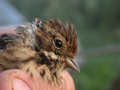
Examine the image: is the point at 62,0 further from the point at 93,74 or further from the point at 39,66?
the point at 39,66

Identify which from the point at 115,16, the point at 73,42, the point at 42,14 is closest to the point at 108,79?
the point at 42,14

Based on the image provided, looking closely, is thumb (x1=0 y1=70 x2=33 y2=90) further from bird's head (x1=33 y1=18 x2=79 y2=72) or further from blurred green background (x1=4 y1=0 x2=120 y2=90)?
blurred green background (x1=4 y1=0 x2=120 y2=90)

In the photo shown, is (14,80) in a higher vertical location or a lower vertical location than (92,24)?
lower

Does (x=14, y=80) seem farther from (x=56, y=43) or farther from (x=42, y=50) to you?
(x=56, y=43)

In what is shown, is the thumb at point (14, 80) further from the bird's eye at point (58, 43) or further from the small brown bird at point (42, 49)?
the bird's eye at point (58, 43)

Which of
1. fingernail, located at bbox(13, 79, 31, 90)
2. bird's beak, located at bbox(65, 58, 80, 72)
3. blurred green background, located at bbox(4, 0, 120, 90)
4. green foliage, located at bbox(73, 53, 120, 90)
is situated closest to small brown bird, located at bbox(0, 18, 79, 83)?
bird's beak, located at bbox(65, 58, 80, 72)

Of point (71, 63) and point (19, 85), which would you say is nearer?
point (19, 85)

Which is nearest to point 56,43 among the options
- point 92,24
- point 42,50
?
point 42,50
